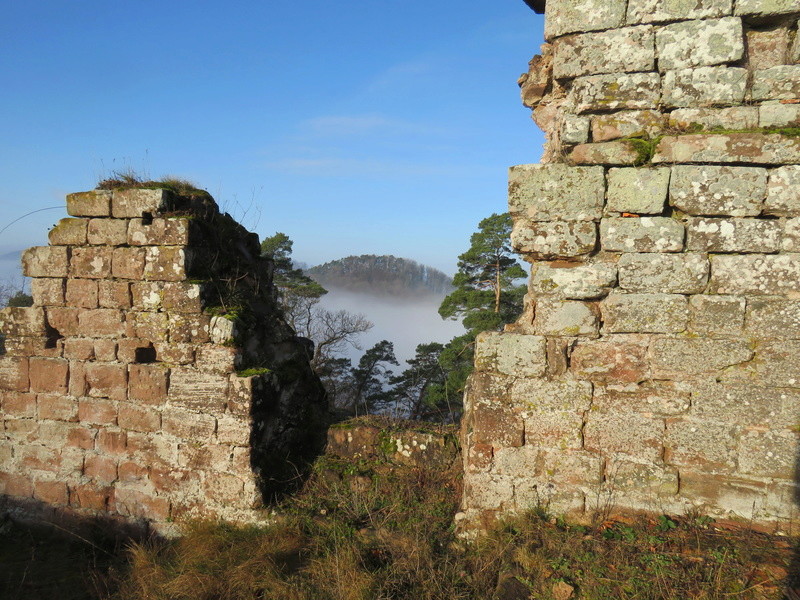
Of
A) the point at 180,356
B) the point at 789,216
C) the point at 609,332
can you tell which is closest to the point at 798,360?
the point at 789,216

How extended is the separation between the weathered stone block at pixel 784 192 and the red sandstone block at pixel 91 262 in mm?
5566

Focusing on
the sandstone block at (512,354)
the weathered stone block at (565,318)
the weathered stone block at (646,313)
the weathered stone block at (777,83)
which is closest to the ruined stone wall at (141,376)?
the sandstone block at (512,354)

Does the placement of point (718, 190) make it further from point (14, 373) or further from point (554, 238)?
point (14, 373)

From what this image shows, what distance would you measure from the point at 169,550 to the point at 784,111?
592cm

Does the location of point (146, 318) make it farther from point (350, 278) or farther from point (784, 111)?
point (350, 278)

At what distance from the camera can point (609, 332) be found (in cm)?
379

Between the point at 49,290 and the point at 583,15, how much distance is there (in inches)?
215

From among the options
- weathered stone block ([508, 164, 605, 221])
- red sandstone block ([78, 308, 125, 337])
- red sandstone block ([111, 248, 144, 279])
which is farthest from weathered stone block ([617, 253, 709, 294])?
red sandstone block ([78, 308, 125, 337])

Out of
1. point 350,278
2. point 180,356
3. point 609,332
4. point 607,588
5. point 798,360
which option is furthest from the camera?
point 350,278

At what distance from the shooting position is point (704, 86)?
369 cm

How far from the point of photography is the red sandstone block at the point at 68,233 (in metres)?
5.09

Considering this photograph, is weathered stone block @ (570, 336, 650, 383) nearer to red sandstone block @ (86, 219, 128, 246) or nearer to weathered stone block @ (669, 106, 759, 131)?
weathered stone block @ (669, 106, 759, 131)

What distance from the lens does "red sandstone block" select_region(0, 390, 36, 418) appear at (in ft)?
17.3

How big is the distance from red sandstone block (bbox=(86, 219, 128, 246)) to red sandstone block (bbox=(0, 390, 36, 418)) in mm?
1752
